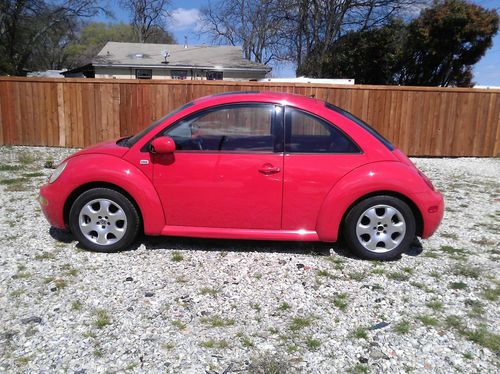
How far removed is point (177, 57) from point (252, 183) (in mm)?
25203

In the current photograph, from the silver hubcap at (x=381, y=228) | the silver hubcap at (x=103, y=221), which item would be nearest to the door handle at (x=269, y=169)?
the silver hubcap at (x=381, y=228)

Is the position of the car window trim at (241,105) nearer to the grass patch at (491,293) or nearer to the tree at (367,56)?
the grass patch at (491,293)

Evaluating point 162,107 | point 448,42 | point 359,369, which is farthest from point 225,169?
point 448,42

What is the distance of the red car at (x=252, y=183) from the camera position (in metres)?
4.12

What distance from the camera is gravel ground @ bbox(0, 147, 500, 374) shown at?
279 centimetres

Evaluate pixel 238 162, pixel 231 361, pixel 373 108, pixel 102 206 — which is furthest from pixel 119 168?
pixel 373 108

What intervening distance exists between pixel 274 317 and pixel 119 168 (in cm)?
209

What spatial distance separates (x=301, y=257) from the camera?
4418 millimetres

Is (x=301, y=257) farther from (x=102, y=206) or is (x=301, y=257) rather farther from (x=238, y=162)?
(x=102, y=206)

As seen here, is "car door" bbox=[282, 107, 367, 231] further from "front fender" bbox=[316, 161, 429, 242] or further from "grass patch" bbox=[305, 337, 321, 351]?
"grass patch" bbox=[305, 337, 321, 351]

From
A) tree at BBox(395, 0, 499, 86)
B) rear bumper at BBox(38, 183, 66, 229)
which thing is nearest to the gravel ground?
rear bumper at BBox(38, 183, 66, 229)

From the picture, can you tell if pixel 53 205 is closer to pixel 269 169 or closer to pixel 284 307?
pixel 269 169

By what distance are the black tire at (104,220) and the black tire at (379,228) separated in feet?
7.06

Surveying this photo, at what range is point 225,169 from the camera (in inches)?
163
